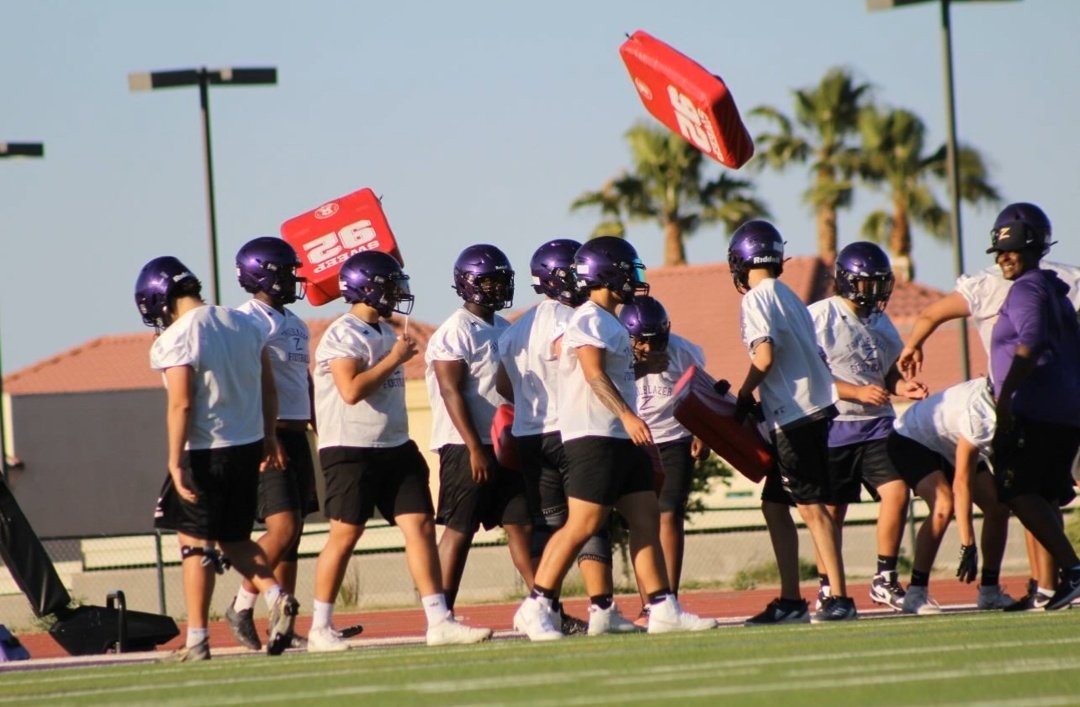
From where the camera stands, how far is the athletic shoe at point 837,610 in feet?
32.7

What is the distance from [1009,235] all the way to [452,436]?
317 cm

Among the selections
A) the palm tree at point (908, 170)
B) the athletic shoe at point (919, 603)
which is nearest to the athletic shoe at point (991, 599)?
the athletic shoe at point (919, 603)

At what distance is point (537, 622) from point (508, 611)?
6.98m

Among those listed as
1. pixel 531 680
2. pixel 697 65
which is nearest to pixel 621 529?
pixel 697 65

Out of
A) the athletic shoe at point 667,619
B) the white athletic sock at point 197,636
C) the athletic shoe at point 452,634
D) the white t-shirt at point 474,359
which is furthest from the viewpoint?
the white t-shirt at point 474,359

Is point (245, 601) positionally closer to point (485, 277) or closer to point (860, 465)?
point (485, 277)

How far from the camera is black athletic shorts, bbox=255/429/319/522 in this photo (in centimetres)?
1034

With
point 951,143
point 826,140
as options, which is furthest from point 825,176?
point 951,143

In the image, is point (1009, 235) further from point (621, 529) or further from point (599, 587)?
point (621, 529)

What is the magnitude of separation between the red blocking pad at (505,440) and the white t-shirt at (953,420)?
2.30 meters

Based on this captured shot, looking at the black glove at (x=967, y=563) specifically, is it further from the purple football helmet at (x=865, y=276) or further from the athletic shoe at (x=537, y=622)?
the athletic shoe at (x=537, y=622)

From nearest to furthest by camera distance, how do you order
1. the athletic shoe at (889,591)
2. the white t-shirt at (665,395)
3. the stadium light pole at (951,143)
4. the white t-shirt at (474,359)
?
the white t-shirt at (474,359) < the athletic shoe at (889,591) < the white t-shirt at (665,395) < the stadium light pole at (951,143)

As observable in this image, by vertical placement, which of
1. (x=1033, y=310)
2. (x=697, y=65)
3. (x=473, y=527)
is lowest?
(x=473, y=527)

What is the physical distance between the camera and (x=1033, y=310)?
981 centimetres
